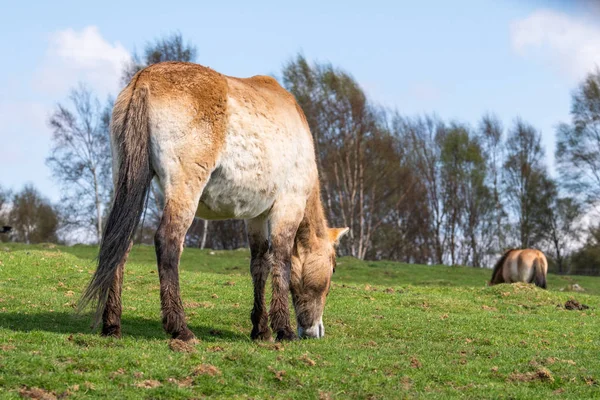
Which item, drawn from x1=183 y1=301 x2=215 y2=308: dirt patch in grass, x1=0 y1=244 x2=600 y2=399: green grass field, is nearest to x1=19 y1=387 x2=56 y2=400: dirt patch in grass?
x1=0 y1=244 x2=600 y2=399: green grass field

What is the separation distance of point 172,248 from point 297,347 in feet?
5.63

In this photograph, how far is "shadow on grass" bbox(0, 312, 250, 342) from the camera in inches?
330

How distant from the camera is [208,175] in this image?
24.4 feet

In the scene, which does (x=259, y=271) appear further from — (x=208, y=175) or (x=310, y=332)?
(x=208, y=175)

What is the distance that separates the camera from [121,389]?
211 inches

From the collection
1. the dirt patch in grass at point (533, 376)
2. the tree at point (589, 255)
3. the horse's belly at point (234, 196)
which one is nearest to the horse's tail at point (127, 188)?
the horse's belly at point (234, 196)

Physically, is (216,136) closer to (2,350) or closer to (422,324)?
(2,350)

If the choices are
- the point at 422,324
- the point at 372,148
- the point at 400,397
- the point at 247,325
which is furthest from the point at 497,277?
the point at 372,148

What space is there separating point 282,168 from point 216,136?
1.18 m

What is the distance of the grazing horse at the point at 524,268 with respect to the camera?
22.1m

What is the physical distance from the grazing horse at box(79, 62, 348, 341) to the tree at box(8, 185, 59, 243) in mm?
47957

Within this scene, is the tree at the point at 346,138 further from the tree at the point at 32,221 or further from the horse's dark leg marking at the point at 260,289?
the horse's dark leg marking at the point at 260,289

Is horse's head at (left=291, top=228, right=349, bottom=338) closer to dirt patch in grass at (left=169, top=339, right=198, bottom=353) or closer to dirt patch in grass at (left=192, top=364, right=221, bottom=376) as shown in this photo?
dirt patch in grass at (left=169, top=339, right=198, bottom=353)

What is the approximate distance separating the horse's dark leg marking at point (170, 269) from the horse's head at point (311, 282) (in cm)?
226
